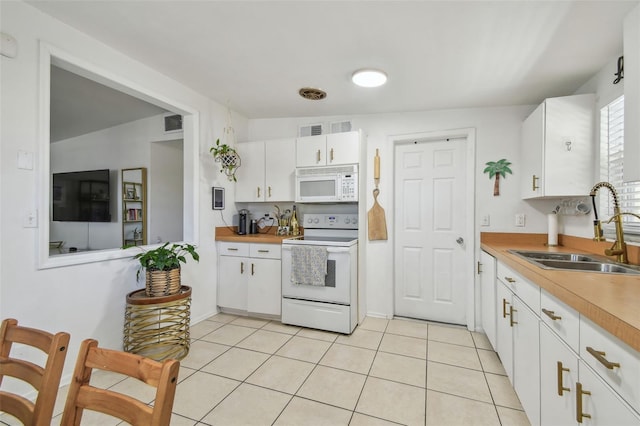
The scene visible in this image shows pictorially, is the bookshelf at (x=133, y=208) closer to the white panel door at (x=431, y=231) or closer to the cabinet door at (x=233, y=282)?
the cabinet door at (x=233, y=282)

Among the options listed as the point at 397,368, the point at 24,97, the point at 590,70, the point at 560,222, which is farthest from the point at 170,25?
the point at 560,222

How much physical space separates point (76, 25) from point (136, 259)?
169 cm

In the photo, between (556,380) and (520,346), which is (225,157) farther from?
(556,380)

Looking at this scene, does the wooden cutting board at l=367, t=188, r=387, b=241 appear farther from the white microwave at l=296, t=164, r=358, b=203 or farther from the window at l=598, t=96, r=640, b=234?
the window at l=598, t=96, r=640, b=234

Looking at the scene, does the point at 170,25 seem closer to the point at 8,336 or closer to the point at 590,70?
the point at 8,336

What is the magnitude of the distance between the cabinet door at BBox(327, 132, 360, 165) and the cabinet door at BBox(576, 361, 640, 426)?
7.49ft

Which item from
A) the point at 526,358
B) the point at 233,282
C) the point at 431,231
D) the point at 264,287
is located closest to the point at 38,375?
the point at 526,358

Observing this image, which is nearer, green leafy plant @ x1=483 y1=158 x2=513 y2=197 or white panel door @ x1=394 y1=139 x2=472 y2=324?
green leafy plant @ x1=483 y1=158 x2=513 y2=197

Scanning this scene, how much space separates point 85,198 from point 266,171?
2736 millimetres

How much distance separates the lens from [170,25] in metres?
1.81

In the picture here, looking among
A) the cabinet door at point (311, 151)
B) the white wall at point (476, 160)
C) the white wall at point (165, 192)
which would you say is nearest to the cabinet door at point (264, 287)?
the white wall at point (476, 160)

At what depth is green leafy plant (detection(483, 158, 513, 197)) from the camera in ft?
9.24

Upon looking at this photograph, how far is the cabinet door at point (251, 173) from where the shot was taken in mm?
3365

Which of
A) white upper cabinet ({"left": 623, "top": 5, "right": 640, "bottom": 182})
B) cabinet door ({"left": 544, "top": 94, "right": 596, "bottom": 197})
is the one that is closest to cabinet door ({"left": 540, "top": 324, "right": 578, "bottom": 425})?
white upper cabinet ({"left": 623, "top": 5, "right": 640, "bottom": 182})
